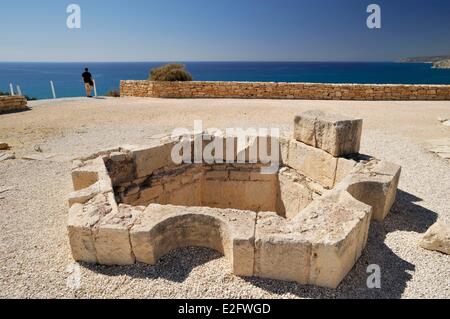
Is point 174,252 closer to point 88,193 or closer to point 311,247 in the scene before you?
point 88,193

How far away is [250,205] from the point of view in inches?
271

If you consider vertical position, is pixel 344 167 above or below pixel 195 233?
above

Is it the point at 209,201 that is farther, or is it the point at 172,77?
the point at 172,77

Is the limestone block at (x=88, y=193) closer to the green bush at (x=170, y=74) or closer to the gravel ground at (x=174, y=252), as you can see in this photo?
the gravel ground at (x=174, y=252)

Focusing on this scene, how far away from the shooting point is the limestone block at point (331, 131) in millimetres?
5207

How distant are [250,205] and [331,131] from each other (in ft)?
8.59

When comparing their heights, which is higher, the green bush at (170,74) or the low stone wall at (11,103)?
the green bush at (170,74)

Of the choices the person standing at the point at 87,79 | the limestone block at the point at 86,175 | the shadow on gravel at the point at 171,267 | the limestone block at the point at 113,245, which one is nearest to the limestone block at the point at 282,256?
the shadow on gravel at the point at 171,267

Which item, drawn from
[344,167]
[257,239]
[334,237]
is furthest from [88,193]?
[344,167]

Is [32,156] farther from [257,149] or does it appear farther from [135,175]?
[257,149]

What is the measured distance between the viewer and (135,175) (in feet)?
19.2

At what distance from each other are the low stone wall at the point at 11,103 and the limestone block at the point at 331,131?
13794mm
